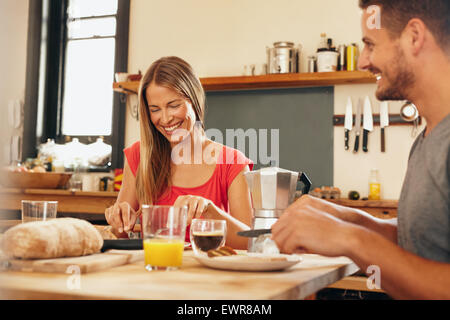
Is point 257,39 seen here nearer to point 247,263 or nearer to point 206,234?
point 206,234

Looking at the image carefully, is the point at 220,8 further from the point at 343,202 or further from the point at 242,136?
the point at 343,202

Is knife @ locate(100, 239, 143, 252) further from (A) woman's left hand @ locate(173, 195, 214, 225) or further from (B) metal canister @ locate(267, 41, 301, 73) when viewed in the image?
(B) metal canister @ locate(267, 41, 301, 73)

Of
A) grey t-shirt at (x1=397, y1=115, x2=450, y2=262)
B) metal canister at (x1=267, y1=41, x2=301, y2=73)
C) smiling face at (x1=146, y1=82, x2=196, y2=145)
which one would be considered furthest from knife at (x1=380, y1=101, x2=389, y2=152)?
grey t-shirt at (x1=397, y1=115, x2=450, y2=262)

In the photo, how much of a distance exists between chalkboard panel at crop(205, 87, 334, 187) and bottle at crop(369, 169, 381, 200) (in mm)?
298

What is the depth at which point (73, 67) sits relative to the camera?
4.74 metres

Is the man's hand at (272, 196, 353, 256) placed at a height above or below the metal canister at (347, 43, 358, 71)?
below

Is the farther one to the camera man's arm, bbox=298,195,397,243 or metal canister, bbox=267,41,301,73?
metal canister, bbox=267,41,301,73

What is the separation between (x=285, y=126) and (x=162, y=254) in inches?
114

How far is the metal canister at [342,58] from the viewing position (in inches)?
139

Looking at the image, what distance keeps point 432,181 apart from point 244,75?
2.89 metres

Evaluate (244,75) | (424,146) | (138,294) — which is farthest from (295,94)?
(138,294)

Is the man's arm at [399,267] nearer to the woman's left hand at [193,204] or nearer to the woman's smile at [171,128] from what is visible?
the woman's left hand at [193,204]

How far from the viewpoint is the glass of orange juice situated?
3.35ft

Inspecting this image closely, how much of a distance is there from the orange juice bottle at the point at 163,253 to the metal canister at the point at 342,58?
280cm
